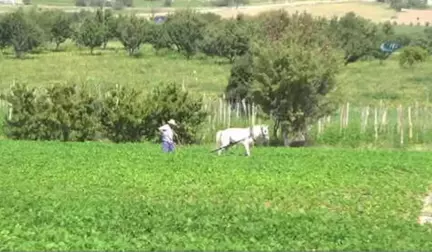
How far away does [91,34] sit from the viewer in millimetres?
110562

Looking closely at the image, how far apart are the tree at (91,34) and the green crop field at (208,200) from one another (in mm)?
81112

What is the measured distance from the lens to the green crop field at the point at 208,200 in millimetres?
13855

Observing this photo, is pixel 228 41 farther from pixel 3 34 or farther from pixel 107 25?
pixel 3 34

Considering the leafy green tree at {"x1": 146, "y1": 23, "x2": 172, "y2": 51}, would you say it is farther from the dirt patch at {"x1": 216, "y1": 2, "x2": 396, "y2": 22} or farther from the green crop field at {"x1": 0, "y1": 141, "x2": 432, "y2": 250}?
the green crop field at {"x1": 0, "y1": 141, "x2": 432, "y2": 250}

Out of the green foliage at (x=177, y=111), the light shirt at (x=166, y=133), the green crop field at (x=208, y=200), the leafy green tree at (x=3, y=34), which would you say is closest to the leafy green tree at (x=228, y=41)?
the leafy green tree at (x=3, y=34)

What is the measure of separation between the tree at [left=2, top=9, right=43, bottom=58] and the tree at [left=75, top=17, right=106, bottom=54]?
19.5ft

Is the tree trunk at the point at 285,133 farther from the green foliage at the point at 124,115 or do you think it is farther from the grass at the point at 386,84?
the green foliage at the point at 124,115

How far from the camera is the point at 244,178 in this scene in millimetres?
22969

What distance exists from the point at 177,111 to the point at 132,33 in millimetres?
70558

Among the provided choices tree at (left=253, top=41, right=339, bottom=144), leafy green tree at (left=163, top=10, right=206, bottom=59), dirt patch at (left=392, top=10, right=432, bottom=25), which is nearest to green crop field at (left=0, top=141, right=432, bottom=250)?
tree at (left=253, top=41, right=339, bottom=144)

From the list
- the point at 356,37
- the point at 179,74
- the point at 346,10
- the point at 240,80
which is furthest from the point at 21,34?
the point at 346,10

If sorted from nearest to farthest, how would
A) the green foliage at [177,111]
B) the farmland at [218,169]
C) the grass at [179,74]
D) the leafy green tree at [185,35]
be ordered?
1. the farmland at [218,169]
2. the green foliage at [177,111]
3. the grass at [179,74]
4. the leafy green tree at [185,35]

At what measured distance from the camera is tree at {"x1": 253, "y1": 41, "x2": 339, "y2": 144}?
40.6m

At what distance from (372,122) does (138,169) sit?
863 inches
